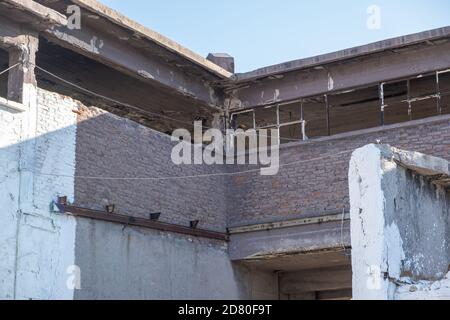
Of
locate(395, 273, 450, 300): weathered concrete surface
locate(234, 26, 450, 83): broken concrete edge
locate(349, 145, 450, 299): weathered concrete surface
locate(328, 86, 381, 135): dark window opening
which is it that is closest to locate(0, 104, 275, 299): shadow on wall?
locate(234, 26, 450, 83): broken concrete edge

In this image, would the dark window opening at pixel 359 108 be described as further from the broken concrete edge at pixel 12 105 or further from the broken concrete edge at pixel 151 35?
the broken concrete edge at pixel 12 105

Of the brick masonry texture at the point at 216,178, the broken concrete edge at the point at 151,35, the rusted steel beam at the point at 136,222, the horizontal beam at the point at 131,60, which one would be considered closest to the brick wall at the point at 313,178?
the brick masonry texture at the point at 216,178

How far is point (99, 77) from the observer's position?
63.6 feet

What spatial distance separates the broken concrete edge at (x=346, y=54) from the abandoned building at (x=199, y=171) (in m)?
0.04

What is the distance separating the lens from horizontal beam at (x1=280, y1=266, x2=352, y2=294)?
67.1 feet

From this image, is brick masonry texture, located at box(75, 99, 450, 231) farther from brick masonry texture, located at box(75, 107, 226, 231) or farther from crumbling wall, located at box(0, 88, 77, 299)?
crumbling wall, located at box(0, 88, 77, 299)

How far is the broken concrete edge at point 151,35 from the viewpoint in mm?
15672

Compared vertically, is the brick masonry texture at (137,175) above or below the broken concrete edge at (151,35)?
below

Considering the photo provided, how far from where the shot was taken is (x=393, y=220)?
11.3 metres

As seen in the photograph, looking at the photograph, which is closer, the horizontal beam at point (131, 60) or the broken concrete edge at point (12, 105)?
the broken concrete edge at point (12, 105)

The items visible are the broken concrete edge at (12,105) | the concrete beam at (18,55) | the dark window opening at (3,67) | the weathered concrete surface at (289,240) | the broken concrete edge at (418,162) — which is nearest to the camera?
the broken concrete edge at (418,162)

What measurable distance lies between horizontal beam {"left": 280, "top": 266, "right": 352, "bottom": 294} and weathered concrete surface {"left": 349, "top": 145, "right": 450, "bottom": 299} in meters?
8.04

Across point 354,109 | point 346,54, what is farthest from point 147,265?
point 354,109

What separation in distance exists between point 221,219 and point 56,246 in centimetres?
498
